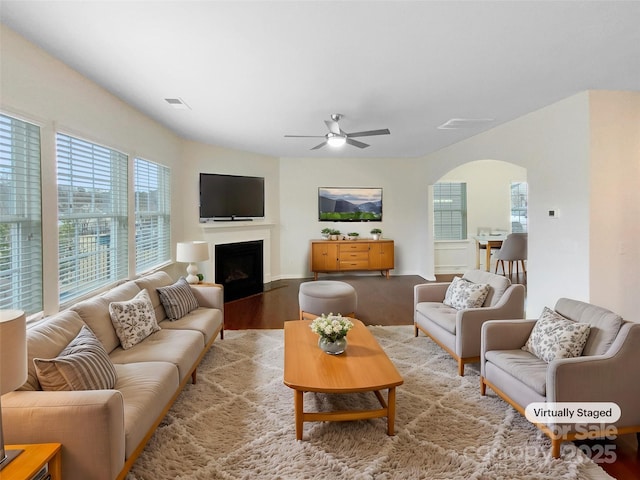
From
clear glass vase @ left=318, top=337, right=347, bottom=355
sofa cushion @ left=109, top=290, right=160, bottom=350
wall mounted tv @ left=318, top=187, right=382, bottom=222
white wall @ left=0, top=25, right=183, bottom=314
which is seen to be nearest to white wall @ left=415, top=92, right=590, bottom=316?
clear glass vase @ left=318, top=337, right=347, bottom=355

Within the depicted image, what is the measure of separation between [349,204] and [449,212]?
2.40 m

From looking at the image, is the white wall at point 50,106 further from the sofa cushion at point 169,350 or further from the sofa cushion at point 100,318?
the sofa cushion at point 169,350

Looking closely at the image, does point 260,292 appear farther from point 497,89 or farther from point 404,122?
point 497,89

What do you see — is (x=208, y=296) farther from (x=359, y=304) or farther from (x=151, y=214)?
(x=359, y=304)

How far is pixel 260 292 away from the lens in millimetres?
6668

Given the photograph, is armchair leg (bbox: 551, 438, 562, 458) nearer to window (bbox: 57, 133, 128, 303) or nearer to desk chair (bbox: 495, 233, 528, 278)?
window (bbox: 57, 133, 128, 303)

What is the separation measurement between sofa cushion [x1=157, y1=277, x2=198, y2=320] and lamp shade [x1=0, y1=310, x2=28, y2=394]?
2.03m

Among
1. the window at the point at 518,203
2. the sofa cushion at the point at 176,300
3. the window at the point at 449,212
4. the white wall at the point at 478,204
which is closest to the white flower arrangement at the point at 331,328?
the sofa cushion at the point at 176,300

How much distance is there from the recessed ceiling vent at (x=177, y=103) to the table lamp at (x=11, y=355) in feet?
9.38

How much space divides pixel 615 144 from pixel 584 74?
0.94 metres

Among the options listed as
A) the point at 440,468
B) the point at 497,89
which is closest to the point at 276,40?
the point at 497,89

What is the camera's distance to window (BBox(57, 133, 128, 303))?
118 inches

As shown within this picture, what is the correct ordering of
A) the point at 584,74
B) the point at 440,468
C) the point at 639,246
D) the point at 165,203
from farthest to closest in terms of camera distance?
the point at 165,203
the point at 639,246
the point at 584,74
the point at 440,468

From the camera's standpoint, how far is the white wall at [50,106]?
2.38 meters
